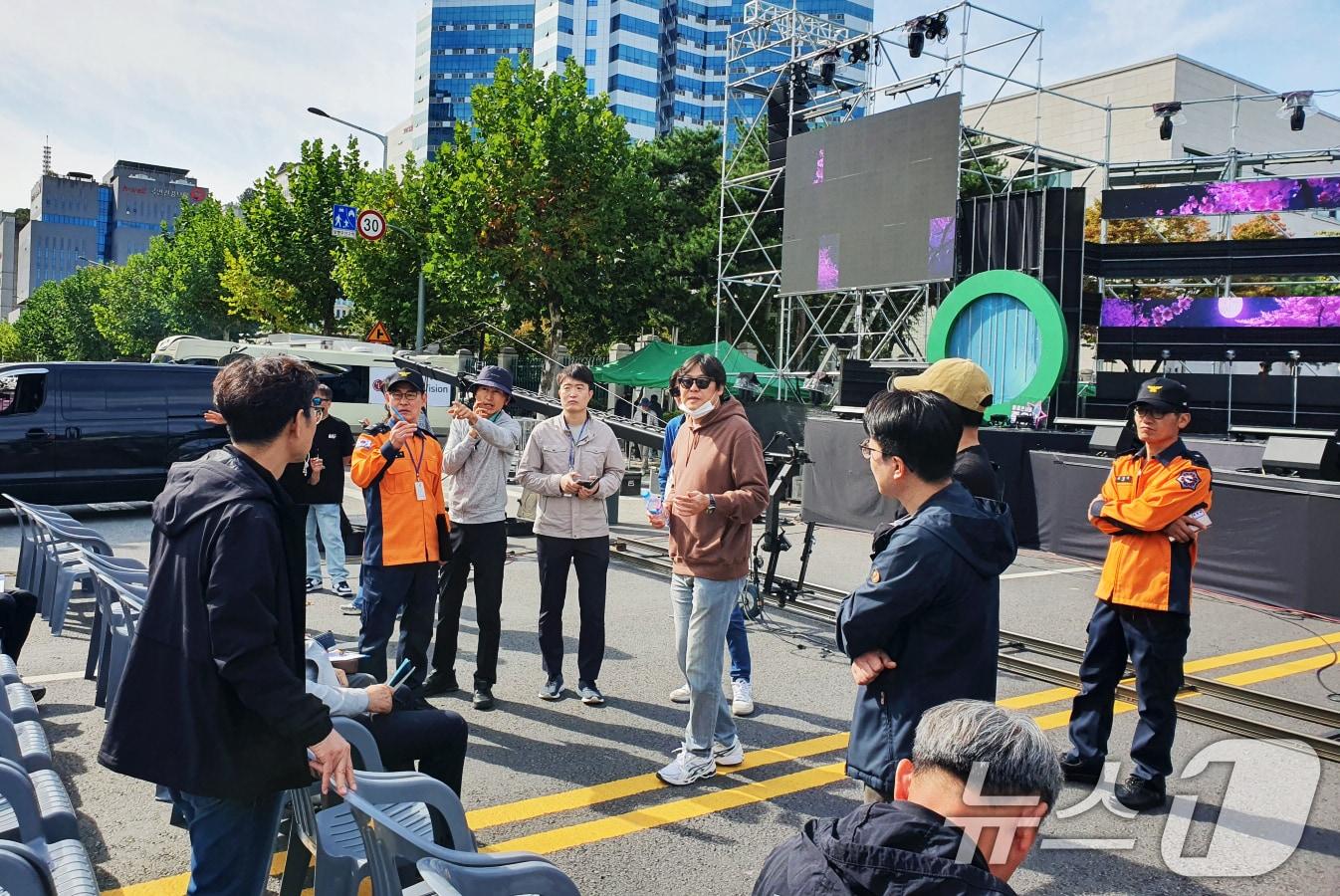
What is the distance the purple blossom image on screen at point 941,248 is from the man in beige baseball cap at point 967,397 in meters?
16.2

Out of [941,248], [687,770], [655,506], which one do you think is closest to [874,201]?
[941,248]

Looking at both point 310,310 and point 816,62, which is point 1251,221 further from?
point 310,310

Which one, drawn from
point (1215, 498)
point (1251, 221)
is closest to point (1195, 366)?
point (1251, 221)

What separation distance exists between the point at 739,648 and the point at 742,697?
0.94 feet

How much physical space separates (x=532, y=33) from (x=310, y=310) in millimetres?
77427

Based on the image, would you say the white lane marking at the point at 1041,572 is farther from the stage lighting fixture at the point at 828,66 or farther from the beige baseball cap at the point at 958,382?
the stage lighting fixture at the point at 828,66

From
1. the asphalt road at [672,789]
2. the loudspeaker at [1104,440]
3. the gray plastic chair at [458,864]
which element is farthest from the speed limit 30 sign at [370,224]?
the gray plastic chair at [458,864]

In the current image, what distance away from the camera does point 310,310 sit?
3731 cm

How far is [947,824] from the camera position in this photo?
→ 64.6 inches

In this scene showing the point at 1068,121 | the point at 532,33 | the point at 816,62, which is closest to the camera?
the point at 816,62

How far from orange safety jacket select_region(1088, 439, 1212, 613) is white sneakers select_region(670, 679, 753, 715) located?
2.02m

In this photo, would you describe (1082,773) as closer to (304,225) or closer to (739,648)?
(739,648)

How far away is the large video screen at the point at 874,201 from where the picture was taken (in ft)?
60.6

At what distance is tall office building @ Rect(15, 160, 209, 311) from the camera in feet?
495
